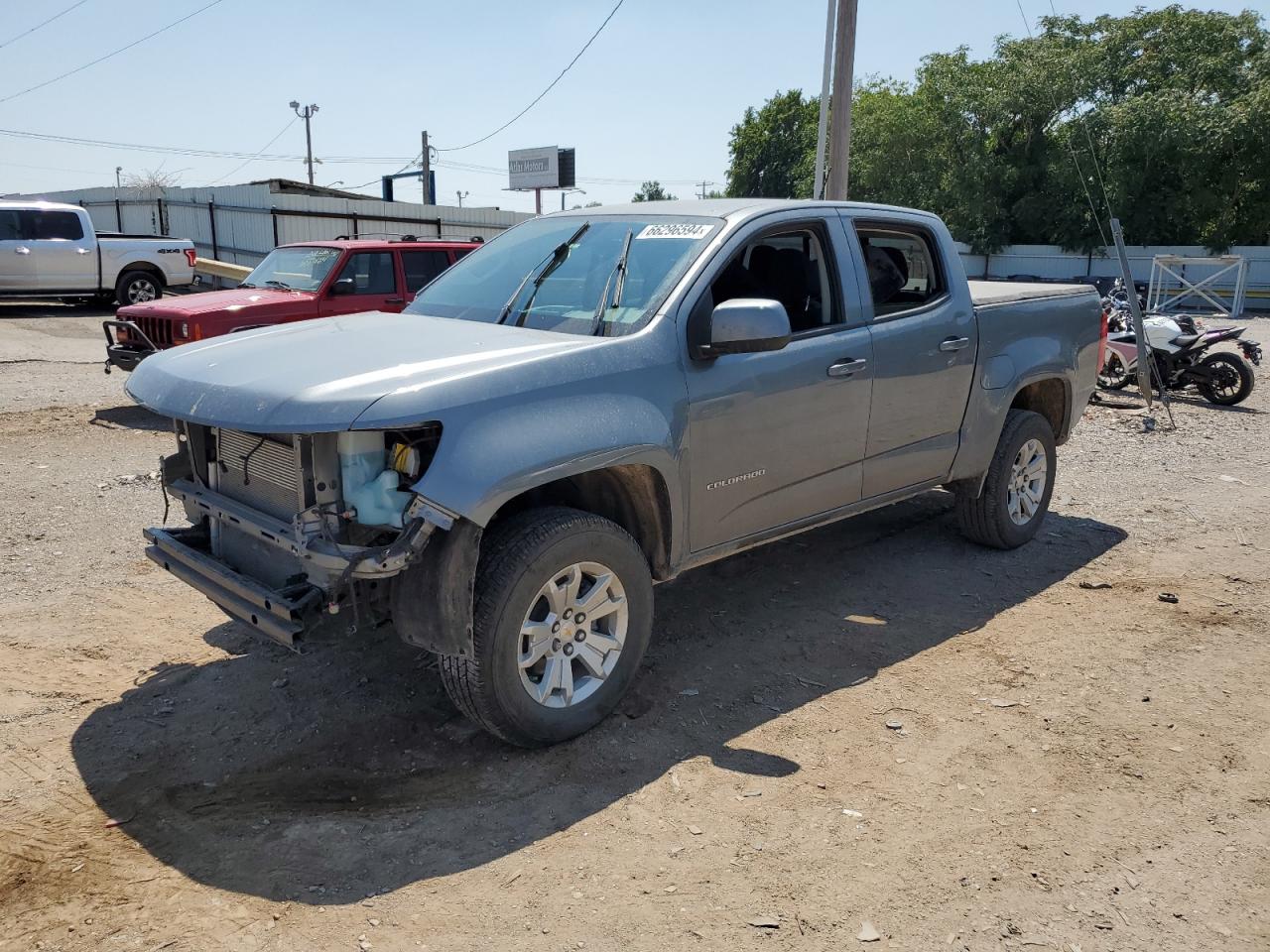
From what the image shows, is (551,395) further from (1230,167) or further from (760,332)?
(1230,167)

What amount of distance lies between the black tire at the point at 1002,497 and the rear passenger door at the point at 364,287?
6.38m

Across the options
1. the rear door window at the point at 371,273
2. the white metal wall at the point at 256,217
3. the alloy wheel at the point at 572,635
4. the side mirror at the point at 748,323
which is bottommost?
the alloy wheel at the point at 572,635

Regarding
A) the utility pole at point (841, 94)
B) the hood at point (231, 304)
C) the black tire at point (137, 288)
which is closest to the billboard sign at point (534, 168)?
the black tire at point (137, 288)

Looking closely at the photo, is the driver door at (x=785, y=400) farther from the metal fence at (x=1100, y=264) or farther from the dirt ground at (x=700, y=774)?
the metal fence at (x=1100, y=264)

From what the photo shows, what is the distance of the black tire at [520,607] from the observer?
3.46 metres

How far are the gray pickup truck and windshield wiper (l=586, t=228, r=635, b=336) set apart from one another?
0.04ft

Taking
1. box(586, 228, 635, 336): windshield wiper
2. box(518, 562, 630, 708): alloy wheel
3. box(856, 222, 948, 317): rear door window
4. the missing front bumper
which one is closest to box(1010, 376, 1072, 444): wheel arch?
box(856, 222, 948, 317): rear door window

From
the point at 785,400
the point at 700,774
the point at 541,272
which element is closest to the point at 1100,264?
the point at 785,400

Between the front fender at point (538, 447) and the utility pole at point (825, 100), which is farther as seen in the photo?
the utility pole at point (825, 100)

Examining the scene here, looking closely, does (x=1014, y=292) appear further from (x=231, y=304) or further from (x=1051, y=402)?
(x=231, y=304)

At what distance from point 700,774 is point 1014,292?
158 inches

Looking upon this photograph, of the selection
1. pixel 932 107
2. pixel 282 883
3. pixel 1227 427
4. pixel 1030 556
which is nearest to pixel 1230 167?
pixel 932 107

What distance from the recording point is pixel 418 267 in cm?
1059

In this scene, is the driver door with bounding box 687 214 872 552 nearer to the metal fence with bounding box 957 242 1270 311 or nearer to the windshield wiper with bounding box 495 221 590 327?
the windshield wiper with bounding box 495 221 590 327
